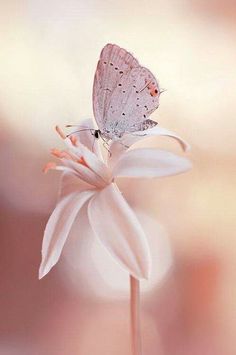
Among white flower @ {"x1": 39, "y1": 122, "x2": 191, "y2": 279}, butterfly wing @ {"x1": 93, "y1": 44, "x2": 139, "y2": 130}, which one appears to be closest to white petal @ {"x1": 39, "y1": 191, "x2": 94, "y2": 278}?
white flower @ {"x1": 39, "y1": 122, "x2": 191, "y2": 279}

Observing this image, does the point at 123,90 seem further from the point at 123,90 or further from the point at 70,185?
the point at 70,185

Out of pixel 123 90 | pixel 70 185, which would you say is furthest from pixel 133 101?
pixel 70 185

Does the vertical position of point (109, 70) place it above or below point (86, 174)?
above

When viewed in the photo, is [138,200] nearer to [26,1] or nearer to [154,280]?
[154,280]

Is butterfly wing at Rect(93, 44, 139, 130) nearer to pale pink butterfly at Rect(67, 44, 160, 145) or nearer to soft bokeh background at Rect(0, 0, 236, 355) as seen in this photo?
pale pink butterfly at Rect(67, 44, 160, 145)

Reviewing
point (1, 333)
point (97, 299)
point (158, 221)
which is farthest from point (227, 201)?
point (1, 333)

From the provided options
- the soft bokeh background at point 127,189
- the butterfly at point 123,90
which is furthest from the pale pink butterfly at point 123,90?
the soft bokeh background at point 127,189

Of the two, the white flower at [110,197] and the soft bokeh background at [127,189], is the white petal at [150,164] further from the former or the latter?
the soft bokeh background at [127,189]
